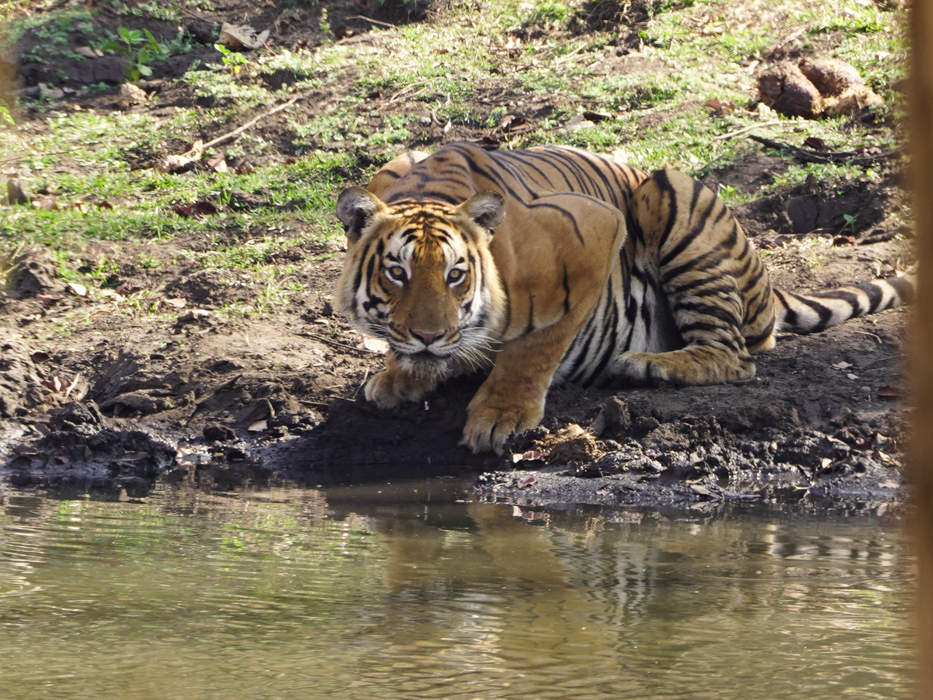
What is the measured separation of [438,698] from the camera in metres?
2.16

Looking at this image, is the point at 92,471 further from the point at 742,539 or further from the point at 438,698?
the point at 438,698

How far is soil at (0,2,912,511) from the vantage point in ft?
15.2

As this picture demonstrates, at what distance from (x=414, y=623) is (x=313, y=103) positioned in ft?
22.9

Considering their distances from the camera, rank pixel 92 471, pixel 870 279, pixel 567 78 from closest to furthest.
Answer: pixel 92 471
pixel 870 279
pixel 567 78

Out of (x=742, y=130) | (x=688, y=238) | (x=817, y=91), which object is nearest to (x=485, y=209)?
(x=688, y=238)

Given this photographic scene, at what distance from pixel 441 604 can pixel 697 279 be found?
120 inches

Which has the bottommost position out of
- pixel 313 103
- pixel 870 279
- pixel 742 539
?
pixel 742 539

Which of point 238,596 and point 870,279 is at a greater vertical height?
point 870,279

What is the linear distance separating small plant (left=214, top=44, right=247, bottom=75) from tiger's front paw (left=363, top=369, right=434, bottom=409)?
5188 mm

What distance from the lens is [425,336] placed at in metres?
4.31

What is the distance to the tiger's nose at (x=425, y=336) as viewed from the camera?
4.30m

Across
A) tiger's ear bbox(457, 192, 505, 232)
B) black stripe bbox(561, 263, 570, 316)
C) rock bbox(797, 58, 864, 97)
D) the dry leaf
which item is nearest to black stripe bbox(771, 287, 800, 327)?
black stripe bbox(561, 263, 570, 316)

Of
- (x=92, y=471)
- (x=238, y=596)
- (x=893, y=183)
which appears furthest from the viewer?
(x=92, y=471)

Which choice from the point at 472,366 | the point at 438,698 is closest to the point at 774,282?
the point at 472,366
